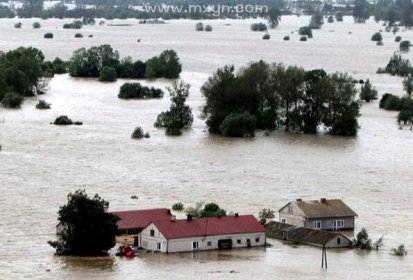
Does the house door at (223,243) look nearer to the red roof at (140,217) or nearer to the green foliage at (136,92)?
the red roof at (140,217)

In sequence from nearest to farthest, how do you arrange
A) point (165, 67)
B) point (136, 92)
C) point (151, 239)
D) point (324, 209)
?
point (151, 239), point (324, 209), point (136, 92), point (165, 67)

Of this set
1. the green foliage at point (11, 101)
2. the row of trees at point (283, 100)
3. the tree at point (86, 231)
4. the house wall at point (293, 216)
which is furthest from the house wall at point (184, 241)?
the green foliage at point (11, 101)

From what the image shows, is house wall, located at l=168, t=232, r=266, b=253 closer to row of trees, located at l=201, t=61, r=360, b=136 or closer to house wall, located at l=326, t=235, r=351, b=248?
house wall, located at l=326, t=235, r=351, b=248

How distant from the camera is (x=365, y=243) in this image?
785 inches

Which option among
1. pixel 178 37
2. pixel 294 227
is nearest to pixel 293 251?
pixel 294 227

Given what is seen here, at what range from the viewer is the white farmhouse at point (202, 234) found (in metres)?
19.5

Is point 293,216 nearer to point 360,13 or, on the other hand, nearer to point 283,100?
point 283,100

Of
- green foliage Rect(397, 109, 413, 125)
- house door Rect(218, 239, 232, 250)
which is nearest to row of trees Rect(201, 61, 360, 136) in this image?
green foliage Rect(397, 109, 413, 125)

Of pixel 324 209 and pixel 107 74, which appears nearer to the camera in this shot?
pixel 324 209

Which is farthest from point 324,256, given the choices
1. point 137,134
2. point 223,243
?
point 137,134

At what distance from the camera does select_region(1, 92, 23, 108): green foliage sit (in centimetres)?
3791

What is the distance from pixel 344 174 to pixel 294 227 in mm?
6295

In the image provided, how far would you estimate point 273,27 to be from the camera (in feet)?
317

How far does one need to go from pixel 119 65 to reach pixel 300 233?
28.6 meters
